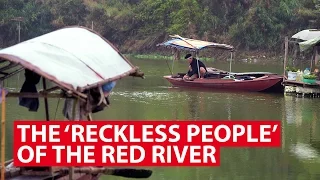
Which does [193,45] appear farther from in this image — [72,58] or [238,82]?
[72,58]

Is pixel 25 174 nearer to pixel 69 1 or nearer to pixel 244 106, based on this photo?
pixel 244 106

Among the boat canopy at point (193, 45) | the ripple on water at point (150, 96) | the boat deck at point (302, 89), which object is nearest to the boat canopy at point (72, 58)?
the ripple on water at point (150, 96)

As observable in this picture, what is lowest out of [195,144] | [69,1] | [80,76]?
[195,144]

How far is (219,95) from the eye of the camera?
52.2 feet

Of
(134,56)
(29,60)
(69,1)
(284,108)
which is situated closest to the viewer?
(29,60)

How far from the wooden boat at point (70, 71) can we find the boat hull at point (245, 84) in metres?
9.64

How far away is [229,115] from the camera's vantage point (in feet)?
41.7

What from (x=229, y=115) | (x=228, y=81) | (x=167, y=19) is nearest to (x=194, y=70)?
(x=228, y=81)

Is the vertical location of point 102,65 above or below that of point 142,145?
above

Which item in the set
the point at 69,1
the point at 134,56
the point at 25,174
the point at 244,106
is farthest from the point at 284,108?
the point at 69,1

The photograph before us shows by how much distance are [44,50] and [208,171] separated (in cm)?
338

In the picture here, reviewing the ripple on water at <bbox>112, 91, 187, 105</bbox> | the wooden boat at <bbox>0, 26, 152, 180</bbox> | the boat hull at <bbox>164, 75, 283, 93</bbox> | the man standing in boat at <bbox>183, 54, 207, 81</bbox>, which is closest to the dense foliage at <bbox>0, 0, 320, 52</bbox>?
the man standing in boat at <bbox>183, 54, 207, 81</bbox>

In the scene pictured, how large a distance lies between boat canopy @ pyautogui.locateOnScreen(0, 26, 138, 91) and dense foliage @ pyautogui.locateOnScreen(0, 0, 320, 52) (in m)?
20.8

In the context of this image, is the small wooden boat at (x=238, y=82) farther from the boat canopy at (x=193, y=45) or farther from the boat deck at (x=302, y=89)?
the boat canopy at (x=193, y=45)
